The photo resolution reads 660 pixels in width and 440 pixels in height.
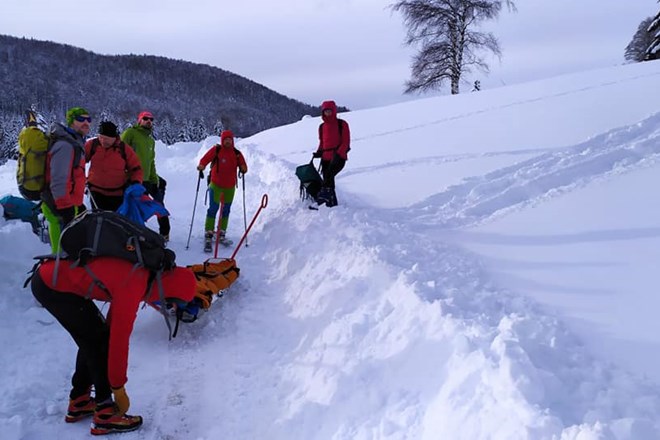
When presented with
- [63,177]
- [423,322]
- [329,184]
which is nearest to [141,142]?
[63,177]

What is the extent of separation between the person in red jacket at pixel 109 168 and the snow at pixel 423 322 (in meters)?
0.99

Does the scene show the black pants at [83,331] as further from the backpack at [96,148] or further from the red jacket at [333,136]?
the red jacket at [333,136]

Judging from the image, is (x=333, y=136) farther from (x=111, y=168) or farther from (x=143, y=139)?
(x=111, y=168)

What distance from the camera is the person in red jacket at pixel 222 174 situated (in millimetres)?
7465

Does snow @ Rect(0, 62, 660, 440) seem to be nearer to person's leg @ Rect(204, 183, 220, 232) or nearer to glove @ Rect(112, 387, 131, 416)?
glove @ Rect(112, 387, 131, 416)

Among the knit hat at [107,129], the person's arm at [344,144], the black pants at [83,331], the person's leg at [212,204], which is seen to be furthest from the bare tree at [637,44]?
the black pants at [83,331]

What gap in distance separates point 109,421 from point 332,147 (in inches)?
208

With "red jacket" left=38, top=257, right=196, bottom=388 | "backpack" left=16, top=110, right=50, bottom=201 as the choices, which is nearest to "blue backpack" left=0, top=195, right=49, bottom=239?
"backpack" left=16, top=110, right=50, bottom=201

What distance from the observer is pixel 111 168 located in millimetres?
5777

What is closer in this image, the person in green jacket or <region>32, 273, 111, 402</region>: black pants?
<region>32, 273, 111, 402</region>: black pants

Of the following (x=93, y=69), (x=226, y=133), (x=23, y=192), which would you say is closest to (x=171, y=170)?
(x=226, y=133)

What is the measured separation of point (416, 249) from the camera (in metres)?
5.57

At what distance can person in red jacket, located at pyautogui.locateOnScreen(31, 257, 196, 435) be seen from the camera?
3.25m

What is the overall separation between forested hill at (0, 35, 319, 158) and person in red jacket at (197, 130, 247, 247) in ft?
324
